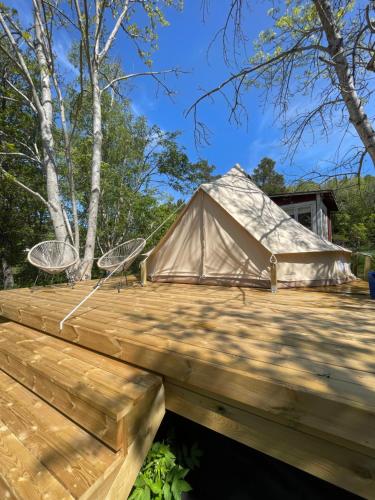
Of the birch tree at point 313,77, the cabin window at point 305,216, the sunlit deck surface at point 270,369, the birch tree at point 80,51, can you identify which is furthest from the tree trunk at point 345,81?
the cabin window at point 305,216

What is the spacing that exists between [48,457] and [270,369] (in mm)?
1165

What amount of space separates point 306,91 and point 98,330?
5180mm

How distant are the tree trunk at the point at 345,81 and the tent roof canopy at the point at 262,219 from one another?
146 cm

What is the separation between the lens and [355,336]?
1534mm

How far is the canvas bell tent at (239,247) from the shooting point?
3572 mm

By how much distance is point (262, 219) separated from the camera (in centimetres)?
419

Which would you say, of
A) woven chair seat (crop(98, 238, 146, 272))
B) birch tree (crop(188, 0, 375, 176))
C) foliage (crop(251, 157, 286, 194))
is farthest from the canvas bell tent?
foliage (crop(251, 157, 286, 194))

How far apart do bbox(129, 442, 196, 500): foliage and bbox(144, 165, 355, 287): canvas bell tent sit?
249cm

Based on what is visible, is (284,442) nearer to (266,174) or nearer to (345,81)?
(345,81)

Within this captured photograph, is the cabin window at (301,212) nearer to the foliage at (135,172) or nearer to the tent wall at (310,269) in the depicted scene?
the foliage at (135,172)

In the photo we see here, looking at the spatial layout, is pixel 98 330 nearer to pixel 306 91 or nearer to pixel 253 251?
pixel 253 251

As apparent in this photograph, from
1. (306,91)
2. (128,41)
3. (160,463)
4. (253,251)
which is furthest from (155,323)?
(128,41)

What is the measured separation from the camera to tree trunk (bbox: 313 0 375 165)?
3.18m

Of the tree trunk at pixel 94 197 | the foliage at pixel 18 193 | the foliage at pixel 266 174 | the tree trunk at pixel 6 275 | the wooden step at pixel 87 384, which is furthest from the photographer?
the foliage at pixel 266 174
